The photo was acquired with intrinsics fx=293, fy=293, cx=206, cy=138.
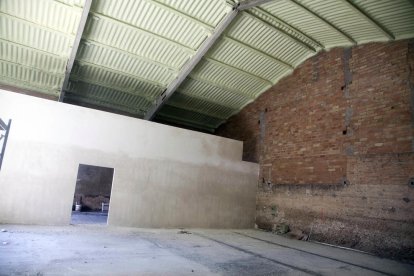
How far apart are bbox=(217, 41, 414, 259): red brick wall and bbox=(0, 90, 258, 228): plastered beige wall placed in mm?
1485

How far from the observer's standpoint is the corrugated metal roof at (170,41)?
6957mm

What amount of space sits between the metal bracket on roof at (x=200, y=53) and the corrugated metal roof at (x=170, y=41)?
120 millimetres

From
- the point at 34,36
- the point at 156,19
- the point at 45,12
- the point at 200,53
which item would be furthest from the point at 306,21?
the point at 34,36

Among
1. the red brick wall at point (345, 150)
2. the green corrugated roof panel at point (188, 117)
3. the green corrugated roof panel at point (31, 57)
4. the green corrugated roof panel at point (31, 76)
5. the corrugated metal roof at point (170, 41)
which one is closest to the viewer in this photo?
the red brick wall at point (345, 150)

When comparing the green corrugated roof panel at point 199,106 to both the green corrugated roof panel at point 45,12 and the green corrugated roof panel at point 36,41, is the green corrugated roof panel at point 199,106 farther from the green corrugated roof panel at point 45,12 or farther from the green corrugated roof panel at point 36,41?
the green corrugated roof panel at point 45,12

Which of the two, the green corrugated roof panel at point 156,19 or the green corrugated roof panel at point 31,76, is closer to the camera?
the green corrugated roof panel at point 156,19

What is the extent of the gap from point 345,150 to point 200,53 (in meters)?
4.76

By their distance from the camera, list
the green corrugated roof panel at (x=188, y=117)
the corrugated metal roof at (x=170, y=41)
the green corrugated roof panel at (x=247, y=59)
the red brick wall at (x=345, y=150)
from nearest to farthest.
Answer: the red brick wall at (x=345, y=150) < the corrugated metal roof at (x=170, y=41) < the green corrugated roof panel at (x=247, y=59) < the green corrugated roof panel at (x=188, y=117)

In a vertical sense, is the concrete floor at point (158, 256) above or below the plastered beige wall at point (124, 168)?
below

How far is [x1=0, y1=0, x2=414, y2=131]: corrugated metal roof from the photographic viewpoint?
6.96 meters

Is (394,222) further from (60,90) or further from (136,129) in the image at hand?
(60,90)

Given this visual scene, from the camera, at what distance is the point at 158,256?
15.4 ft

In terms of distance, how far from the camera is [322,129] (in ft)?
27.4

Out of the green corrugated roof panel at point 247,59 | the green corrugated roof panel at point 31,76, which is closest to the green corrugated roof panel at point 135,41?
the green corrugated roof panel at point 247,59
